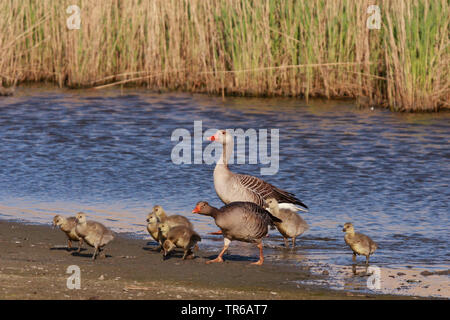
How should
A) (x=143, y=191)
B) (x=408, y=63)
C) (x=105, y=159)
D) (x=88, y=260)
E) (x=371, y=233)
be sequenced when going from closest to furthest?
(x=88, y=260)
(x=371, y=233)
(x=143, y=191)
(x=105, y=159)
(x=408, y=63)

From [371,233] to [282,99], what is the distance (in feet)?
28.7

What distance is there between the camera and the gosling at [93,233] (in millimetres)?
7828

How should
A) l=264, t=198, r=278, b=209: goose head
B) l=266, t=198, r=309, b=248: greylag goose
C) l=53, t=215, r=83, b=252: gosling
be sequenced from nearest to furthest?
1. l=53, t=215, r=83, b=252: gosling
2. l=266, t=198, r=309, b=248: greylag goose
3. l=264, t=198, r=278, b=209: goose head

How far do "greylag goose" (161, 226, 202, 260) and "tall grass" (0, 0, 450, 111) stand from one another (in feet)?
28.7

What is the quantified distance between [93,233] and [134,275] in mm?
834

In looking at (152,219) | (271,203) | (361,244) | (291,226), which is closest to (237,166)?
(271,203)

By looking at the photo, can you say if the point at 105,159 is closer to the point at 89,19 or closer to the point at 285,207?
the point at 285,207

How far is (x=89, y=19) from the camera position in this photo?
1850 cm

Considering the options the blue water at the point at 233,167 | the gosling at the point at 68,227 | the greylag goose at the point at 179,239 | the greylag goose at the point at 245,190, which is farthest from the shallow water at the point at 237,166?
the gosling at the point at 68,227

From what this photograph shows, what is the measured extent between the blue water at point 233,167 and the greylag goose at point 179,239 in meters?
1.05

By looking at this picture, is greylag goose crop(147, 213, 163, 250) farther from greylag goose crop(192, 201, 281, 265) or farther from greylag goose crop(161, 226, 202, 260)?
greylag goose crop(192, 201, 281, 265)

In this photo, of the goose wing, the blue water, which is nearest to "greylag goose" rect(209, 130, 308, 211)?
the goose wing

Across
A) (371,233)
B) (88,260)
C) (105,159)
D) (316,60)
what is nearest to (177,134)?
(105,159)

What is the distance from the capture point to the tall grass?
15633mm
